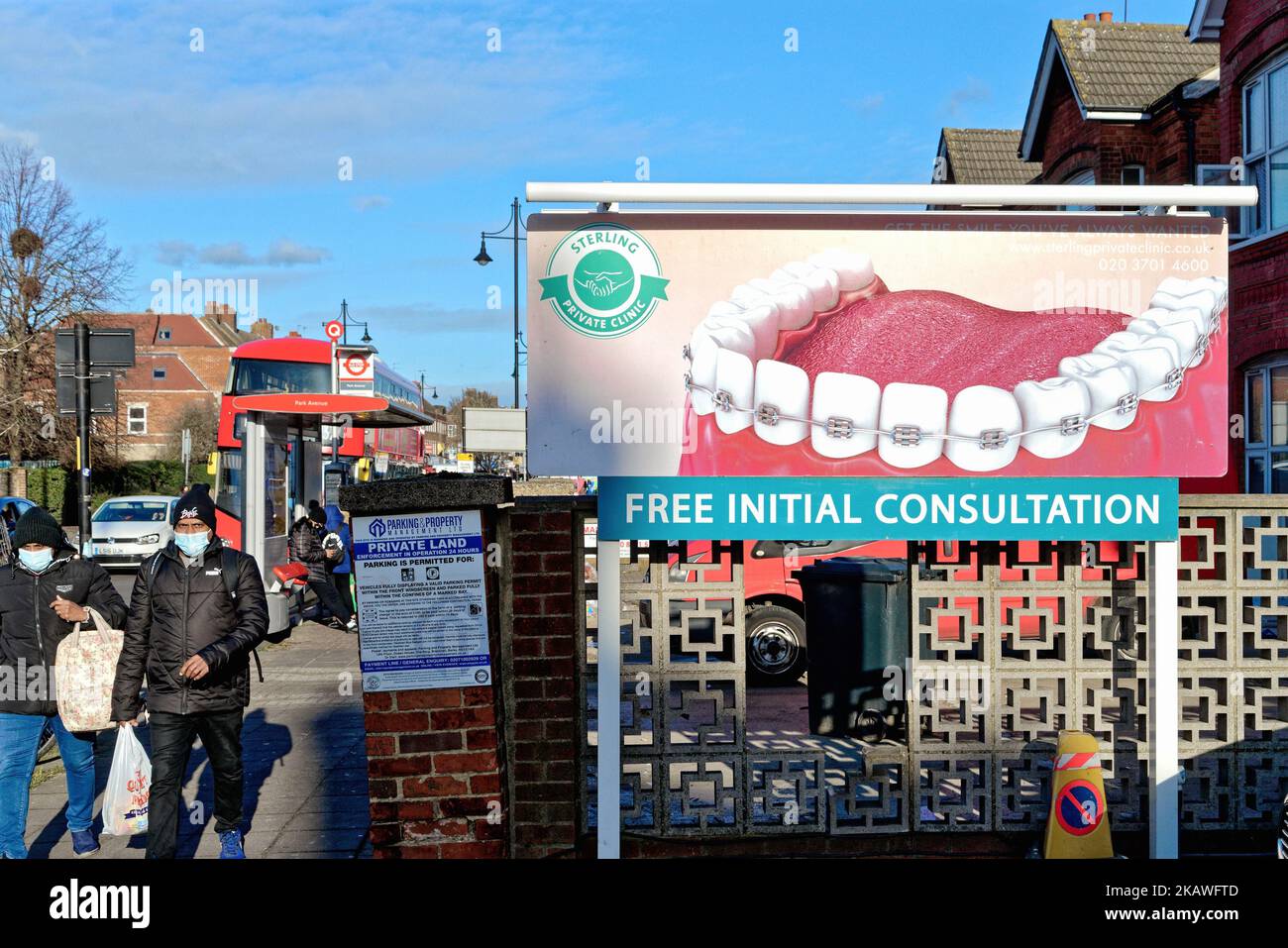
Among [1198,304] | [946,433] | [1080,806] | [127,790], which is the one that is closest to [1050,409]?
[946,433]

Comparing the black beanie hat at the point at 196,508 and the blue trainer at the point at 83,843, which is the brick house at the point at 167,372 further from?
the black beanie hat at the point at 196,508

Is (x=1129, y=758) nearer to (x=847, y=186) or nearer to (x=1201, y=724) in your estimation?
(x=1201, y=724)

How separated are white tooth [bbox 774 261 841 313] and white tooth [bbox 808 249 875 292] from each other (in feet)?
0.08

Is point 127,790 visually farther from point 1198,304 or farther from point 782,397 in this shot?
point 1198,304

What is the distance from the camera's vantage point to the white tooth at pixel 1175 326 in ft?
16.9

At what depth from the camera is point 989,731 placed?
547 cm

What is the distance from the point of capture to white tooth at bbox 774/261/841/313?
5.04 m

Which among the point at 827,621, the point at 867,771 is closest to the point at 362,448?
the point at 827,621

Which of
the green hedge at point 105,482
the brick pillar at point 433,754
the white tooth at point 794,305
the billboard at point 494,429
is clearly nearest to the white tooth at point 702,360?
Result: the white tooth at point 794,305

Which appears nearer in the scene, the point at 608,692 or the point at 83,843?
the point at 608,692

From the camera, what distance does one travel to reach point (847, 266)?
507cm

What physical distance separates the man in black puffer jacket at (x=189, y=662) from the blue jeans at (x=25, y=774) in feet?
2.19

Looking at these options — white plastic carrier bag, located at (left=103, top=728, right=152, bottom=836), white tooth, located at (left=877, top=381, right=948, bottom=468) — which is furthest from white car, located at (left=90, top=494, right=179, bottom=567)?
white tooth, located at (left=877, top=381, right=948, bottom=468)

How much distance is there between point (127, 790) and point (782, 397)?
375 centimetres
